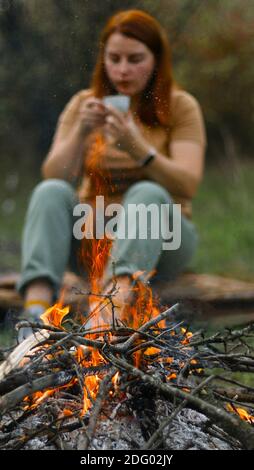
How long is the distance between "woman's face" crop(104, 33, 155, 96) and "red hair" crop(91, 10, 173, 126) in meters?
0.03

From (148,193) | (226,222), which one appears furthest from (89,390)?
(226,222)

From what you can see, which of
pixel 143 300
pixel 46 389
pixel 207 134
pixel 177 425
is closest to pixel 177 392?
pixel 177 425

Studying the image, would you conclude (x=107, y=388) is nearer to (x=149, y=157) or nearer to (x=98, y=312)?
(x=98, y=312)

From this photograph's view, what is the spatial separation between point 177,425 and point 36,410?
302 mm

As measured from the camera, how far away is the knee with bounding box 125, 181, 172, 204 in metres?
3.23

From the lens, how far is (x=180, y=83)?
692cm

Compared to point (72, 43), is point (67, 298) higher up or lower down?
lower down

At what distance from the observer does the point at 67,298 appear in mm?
3584

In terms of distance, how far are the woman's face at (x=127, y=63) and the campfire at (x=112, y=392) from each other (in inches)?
61.1

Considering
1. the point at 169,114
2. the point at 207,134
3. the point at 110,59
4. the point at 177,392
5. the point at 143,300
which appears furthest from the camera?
the point at 207,134

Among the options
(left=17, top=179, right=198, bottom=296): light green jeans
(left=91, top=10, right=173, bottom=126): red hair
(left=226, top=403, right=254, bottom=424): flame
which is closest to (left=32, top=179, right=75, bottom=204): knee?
(left=17, top=179, right=198, bottom=296): light green jeans

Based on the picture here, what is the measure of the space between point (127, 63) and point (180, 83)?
12.5 ft

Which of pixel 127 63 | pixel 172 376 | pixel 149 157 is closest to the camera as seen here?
pixel 172 376

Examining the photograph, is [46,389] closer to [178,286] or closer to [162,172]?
[162,172]
